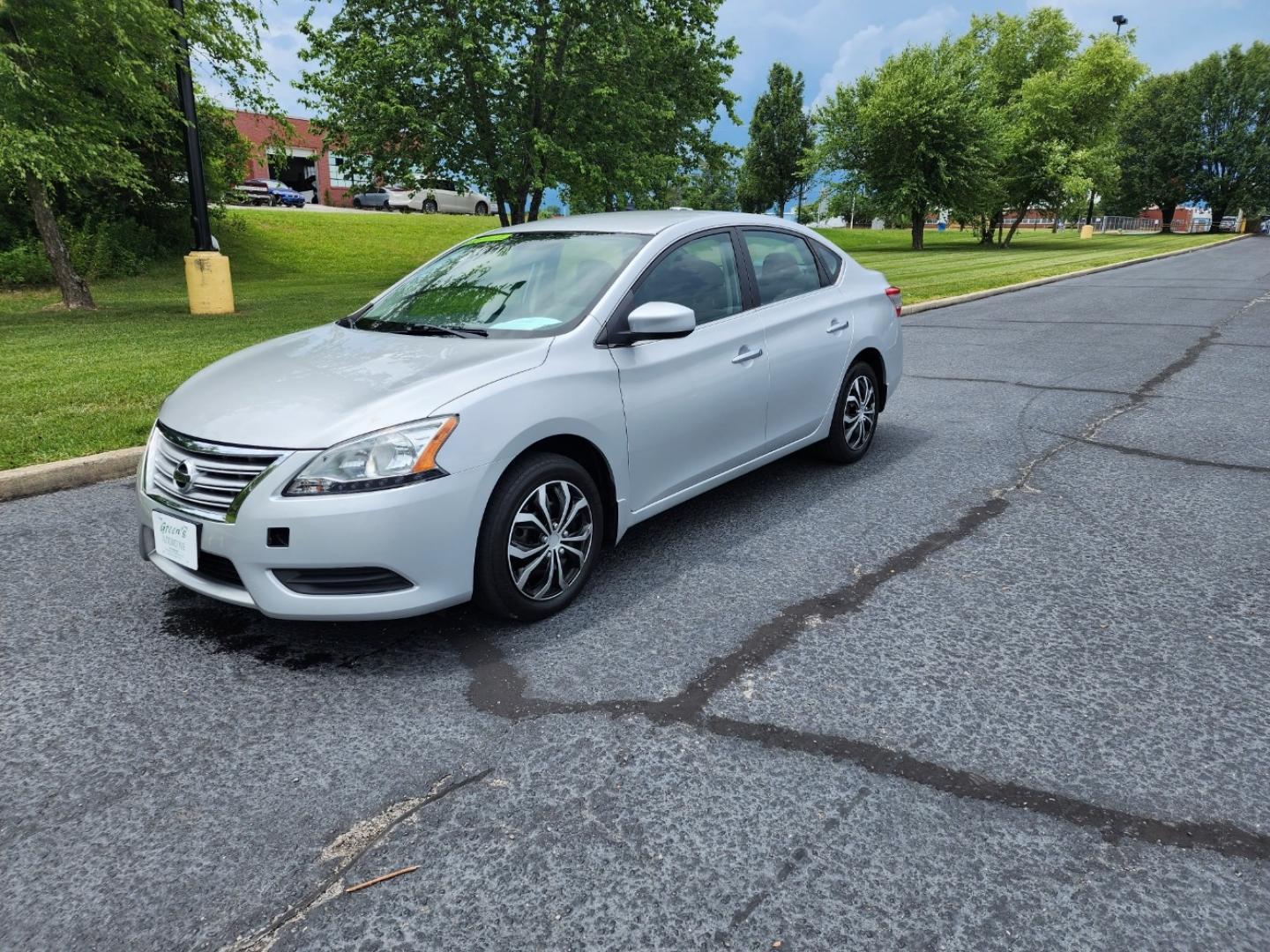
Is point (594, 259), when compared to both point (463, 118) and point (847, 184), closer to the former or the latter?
point (463, 118)

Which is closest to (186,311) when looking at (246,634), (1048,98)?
(246,634)

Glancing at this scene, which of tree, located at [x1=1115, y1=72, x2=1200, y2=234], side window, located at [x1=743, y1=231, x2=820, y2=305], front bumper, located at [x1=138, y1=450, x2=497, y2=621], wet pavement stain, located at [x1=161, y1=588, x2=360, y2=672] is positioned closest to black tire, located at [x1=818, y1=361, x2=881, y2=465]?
side window, located at [x1=743, y1=231, x2=820, y2=305]

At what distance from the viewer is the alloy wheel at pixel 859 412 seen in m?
5.59

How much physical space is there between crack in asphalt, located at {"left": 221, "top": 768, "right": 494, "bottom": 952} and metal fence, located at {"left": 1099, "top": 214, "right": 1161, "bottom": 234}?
9276 cm

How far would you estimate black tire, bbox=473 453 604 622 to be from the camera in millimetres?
3303

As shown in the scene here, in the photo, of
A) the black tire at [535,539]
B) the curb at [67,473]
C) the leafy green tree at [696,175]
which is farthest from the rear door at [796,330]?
the leafy green tree at [696,175]

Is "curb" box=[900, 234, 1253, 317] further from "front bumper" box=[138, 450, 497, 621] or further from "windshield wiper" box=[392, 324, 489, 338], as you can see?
"front bumper" box=[138, 450, 497, 621]

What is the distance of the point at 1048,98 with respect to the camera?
152ft

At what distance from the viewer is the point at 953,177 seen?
40.5 metres

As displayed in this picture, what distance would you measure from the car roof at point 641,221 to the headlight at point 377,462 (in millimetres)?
1841

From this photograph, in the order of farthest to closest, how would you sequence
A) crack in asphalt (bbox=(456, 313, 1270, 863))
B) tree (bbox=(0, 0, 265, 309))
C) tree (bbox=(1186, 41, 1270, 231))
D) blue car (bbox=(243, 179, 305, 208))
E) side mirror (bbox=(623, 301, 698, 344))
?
tree (bbox=(1186, 41, 1270, 231)) → blue car (bbox=(243, 179, 305, 208)) → tree (bbox=(0, 0, 265, 309)) → side mirror (bbox=(623, 301, 698, 344)) → crack in asphalt (bbox=(456, 313, 1270, 863))

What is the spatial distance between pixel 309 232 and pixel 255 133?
76.0 feet

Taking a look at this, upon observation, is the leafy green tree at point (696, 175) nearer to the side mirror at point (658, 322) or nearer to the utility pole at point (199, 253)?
the utility pole at point (199, 253)

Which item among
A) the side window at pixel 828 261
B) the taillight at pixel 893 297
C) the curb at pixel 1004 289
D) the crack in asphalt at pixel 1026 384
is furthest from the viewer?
the curb at pixel 1004 289
